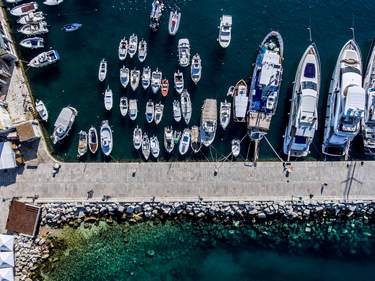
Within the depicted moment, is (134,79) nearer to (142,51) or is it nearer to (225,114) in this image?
(142,51)

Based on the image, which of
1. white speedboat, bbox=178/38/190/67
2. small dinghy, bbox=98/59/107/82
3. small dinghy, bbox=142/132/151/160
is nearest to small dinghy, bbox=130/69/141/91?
small dinghy, bbox=98/59/107/82

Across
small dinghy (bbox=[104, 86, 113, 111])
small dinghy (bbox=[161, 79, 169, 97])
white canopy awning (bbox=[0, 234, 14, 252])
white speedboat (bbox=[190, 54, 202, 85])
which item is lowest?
white canopy awning (bbox=[0, 234, 14, 252])

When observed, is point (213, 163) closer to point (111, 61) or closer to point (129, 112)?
point (129, 112)

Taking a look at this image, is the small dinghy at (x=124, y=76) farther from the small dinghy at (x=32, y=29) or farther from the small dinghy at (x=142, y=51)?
the small dinghy at (x=32, y=29)

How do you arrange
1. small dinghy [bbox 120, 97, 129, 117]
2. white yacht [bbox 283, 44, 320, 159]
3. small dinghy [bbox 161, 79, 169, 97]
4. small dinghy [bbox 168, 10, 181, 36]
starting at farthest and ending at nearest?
small dinghy [bbox 168, 10, 181, 36]
small dinghy [bbox 161, 79, 169, 97]
small dinghy [bbox 120, 97, 129, 117]
white yacht [bbox 283, 44, 320, 159]

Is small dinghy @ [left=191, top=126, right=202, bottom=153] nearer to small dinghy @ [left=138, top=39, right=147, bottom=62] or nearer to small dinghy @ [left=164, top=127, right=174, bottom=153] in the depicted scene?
small dinghy @ [left=164, top=127, right=174, bottom=153]

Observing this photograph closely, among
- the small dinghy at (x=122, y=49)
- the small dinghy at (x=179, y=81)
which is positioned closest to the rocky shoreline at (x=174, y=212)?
the small dinghy at (x=179, y=81)

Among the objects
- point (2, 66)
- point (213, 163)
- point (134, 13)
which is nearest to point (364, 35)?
point (213, 163)

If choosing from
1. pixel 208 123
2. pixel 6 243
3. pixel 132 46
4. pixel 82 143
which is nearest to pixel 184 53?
pixel 132 46

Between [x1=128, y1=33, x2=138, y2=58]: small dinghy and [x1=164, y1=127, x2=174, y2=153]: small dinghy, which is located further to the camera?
[x1=128, y1=33, x2=138, y2=58]: small dinghy
